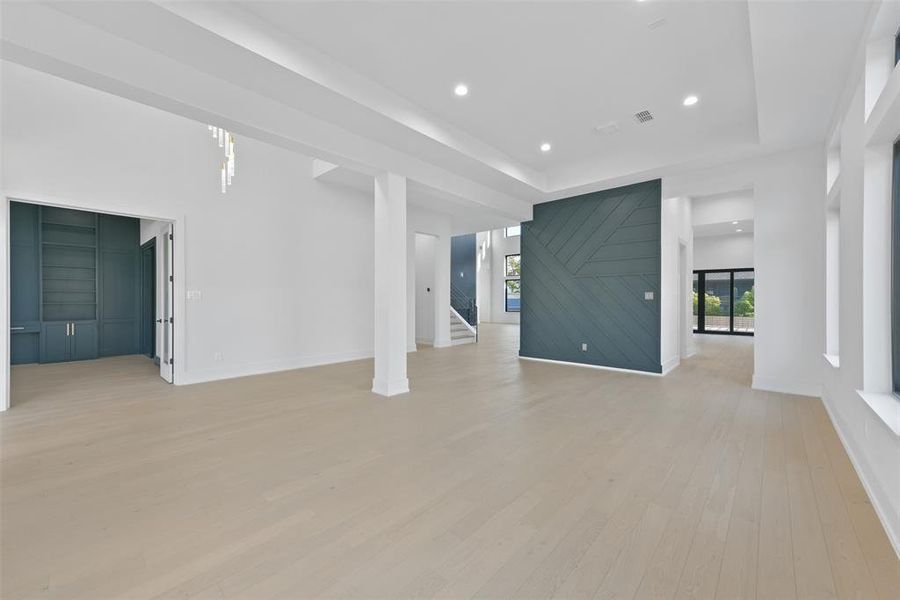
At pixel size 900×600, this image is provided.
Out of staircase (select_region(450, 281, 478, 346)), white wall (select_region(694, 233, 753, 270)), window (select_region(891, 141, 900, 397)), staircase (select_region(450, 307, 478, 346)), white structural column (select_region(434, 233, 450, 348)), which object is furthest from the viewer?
white wall (select_region(694, 233, 753, 270))

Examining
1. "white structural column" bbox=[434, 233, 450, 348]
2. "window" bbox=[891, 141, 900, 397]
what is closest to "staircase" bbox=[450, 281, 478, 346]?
"white structural column" bbox=[434, 233, 450, 348]

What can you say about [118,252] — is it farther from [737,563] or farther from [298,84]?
[737,563]

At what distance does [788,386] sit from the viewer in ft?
15.3

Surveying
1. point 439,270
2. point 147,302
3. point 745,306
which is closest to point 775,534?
point 439,270

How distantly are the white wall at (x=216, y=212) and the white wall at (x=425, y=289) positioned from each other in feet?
8.08

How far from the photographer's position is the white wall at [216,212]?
13.7 feet

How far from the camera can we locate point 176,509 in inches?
82.7

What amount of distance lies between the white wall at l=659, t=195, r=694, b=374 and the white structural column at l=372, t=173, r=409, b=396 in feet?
13.0

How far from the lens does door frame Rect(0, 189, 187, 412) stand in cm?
386

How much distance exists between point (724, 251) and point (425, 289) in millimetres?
8722

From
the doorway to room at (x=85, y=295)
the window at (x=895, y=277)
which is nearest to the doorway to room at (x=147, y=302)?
the doorway to room at (x=85, y=295)

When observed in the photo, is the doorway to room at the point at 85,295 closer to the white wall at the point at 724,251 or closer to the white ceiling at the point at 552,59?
the white ceiling at the point at 552,59

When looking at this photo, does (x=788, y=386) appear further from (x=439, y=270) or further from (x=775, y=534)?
(x=439, y=270)

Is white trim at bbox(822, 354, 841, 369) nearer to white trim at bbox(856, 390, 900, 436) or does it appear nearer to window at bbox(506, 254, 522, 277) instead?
white trim at bbox(856, 390, 900, 436)
